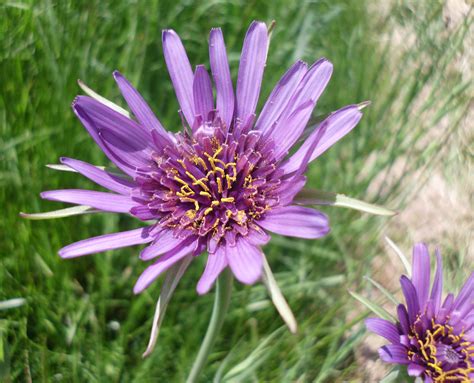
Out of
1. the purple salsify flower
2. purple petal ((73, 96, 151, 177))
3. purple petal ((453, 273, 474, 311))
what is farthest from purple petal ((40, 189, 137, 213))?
purple petal ((453, 273, 474, 311))

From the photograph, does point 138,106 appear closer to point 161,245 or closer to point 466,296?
point 161,245

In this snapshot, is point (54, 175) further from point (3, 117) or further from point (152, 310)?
point (152, 310)

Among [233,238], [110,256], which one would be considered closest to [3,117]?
[110,256]

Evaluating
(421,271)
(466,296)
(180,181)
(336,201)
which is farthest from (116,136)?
(466,296)

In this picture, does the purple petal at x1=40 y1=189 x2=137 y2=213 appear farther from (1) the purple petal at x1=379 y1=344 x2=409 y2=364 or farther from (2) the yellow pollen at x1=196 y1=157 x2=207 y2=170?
(1) the purple petal at x1=379 y1=344 x2=409 y2=364

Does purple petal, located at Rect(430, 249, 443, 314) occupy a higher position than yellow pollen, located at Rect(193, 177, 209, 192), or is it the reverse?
yellow pollen, located at Rect(193, 177, 209, 192)

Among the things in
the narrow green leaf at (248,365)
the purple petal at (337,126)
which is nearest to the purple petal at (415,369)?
the narrow green leaf at (248,365)
